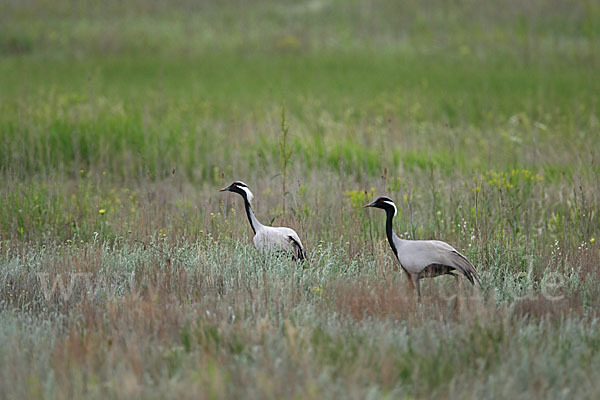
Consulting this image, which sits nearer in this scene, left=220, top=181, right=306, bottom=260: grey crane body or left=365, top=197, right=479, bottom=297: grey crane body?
left=365, top=197, right=479, bottom=297: grey crane body

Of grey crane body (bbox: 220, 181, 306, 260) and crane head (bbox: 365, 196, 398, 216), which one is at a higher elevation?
crane head (bbox: 365, 196, 398, 216)

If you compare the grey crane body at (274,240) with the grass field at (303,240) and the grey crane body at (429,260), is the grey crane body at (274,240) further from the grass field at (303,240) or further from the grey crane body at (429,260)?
the grey crane body at (429,260)

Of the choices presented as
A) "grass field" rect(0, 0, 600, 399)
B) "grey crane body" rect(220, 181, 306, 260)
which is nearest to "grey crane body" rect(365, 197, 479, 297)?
"grass field" rect(0, 0, 600, 399)

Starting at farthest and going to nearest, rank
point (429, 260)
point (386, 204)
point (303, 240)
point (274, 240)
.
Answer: point (303, 240) < point (274, 240) < point (386, 204) < point (429, 260)

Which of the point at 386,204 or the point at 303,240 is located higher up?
the point at 386,204

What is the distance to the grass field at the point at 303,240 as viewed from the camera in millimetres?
4477

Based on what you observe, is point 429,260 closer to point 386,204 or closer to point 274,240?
point 386,204

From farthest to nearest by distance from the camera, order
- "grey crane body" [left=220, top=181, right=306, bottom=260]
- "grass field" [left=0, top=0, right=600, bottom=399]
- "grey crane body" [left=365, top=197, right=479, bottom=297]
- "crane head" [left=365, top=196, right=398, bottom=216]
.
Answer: "grey crane body" [left=220, top=181, right=306, bottom=260]
"crane head" [left=365, top=196, right=398, bottom=216]
"grey crane body" [left=365, top=197, right=479, bottom=297]
"grass field" [left=0, top=0, right=600, bottom=399]

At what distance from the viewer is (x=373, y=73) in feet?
65.4

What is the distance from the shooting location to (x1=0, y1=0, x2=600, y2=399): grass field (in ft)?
14.7

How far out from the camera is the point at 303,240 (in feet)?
24.3

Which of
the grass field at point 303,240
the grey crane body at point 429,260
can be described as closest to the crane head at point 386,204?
the grey crane body at point 429,260

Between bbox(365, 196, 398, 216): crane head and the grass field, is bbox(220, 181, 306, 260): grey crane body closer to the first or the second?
the grass field

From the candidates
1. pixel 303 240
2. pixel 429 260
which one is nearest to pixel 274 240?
pixel 303 240
